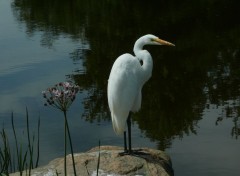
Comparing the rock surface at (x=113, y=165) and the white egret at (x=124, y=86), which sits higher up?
the white egret at (x=124, y=86)

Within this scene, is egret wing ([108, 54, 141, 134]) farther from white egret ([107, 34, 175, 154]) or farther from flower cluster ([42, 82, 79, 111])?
flower cluster ([42, 82, 79, 111])

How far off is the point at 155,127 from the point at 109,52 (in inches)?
269

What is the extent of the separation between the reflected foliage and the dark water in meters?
0.03

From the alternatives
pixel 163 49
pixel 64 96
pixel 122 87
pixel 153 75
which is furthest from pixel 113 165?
pixel 163 49

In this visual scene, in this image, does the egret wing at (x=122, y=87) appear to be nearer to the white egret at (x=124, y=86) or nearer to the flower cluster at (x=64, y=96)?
the white egret at (x=124, y=86)

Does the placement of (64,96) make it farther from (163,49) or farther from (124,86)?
(163,49)

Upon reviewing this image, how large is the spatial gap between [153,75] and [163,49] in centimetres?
308

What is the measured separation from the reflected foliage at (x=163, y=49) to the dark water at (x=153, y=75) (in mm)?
31

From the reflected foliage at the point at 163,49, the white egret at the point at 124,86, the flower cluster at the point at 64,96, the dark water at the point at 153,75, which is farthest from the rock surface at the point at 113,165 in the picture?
the reflected foliage at the point at 163,49

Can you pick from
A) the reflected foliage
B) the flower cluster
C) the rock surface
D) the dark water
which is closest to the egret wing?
the rock surface

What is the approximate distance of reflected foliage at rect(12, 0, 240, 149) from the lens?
474 inches

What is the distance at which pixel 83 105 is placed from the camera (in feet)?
40.6

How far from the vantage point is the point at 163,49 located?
17609 millimetres

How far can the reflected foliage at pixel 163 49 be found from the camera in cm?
1205
